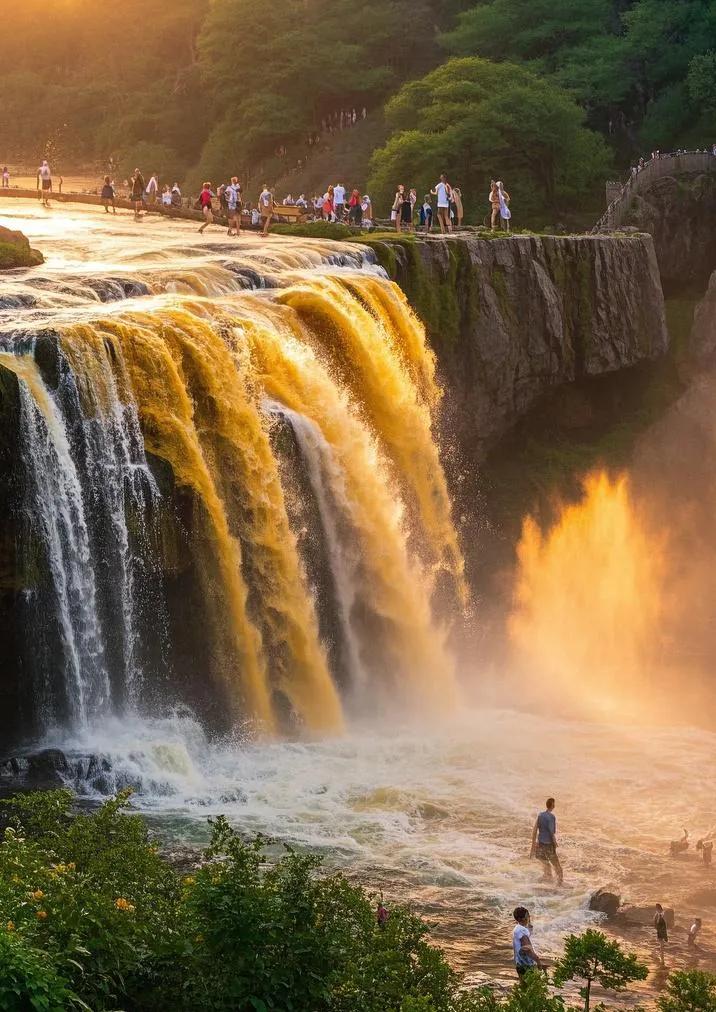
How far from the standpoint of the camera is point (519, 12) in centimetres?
7031

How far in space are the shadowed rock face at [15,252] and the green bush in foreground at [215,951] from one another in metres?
20.1

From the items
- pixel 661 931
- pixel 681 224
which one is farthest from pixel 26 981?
pixel 681 224

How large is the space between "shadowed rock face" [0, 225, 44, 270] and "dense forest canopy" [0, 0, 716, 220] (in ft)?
92.3

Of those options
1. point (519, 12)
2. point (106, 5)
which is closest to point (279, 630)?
point (519, 12)

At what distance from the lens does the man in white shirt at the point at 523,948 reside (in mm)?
16641

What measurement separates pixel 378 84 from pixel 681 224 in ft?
85.7

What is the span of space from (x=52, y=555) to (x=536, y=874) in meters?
8.55

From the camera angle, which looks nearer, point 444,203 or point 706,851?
Result: point 706,851

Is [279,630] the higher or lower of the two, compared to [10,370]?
lower

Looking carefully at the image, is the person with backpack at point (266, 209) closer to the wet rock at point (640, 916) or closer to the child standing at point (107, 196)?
the child standing at point (107, 196)

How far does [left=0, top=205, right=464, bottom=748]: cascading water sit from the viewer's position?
23.2m

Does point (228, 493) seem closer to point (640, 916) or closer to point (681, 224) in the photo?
point (640, 916)

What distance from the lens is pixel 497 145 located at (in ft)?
188

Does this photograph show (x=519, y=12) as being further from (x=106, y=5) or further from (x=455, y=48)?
(x=106, y=5)
